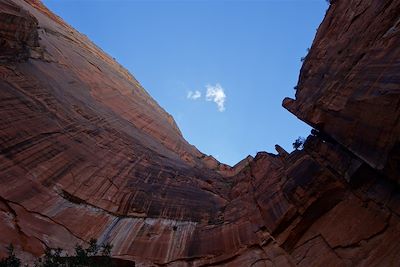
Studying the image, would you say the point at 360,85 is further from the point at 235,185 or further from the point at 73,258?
the point at 235,185

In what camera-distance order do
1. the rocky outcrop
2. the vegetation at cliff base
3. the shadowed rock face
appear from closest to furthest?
the rocky outcrop → the vegetation at cliff base → the shadowed rock face

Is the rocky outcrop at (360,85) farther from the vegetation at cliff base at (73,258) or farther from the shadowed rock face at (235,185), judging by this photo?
the vegetation at cliff base at (73,258)

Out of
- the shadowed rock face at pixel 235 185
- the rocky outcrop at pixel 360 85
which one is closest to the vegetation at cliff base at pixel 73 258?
the shadowed rock face at pixel 235 185

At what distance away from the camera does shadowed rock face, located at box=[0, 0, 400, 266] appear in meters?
14.2

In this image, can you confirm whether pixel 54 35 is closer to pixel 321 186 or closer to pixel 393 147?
pixel 321 186

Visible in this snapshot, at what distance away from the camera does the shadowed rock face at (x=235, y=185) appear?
1417 centimetres

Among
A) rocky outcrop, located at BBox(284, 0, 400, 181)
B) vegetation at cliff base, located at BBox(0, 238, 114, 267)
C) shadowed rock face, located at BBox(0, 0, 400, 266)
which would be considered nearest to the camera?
rocky outcrop, located at BBox(284, 0, 400, 181)

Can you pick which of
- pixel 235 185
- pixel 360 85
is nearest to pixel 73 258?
pixel 360 85

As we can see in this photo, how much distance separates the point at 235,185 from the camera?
86.8 ft

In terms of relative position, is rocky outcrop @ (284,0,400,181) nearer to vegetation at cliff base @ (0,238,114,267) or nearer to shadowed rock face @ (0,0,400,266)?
shadowed rock face @ (0,0,400,266)

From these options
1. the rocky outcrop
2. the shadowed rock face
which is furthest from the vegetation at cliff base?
the rocky outcrop

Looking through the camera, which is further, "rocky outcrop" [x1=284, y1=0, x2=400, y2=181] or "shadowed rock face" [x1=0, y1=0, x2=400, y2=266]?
"shadowed rock face" [x1=0, y1=0, x2=400, y2=266]

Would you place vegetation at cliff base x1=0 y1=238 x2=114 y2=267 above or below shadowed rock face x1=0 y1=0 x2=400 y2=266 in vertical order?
below

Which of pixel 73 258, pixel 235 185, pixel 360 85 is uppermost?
pixel 235 185
